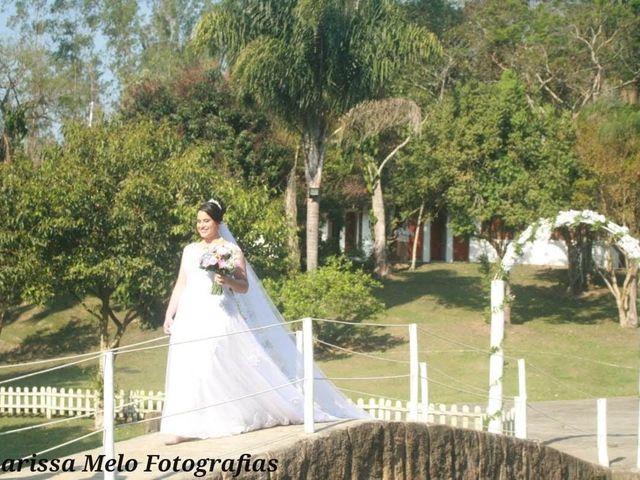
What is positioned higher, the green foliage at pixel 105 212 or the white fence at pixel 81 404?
the green foliage at pixel 105 212

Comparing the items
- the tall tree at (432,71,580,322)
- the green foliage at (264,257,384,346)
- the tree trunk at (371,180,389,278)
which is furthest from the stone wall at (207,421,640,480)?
the tree trunk at (371,180,389,278)

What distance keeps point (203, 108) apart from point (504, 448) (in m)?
26.1

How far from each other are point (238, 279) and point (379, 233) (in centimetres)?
3048

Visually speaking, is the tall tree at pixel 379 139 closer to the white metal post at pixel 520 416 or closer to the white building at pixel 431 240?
the white building at pixel 431 240

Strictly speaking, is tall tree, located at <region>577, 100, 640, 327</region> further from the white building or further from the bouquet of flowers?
the bouquet of flowers

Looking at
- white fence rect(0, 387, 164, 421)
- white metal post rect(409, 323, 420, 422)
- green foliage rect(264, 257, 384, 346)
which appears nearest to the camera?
white metal post rect(409, 323, 420, 422)

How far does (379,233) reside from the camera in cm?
3778

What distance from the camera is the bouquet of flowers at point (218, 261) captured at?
7180mm

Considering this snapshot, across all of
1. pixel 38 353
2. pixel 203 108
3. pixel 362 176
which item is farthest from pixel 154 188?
pixel 362 176

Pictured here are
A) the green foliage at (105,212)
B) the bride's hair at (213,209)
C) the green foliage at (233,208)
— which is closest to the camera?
the bride's hair at (213,209)

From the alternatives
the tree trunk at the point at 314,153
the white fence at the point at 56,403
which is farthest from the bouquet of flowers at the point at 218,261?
the tree trunk at the point at 314,153

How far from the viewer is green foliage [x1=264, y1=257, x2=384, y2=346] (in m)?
25.4

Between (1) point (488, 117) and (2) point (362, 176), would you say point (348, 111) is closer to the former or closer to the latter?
(1) point (488, 117)

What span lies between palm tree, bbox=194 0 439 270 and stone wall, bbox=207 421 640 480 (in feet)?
49.7
